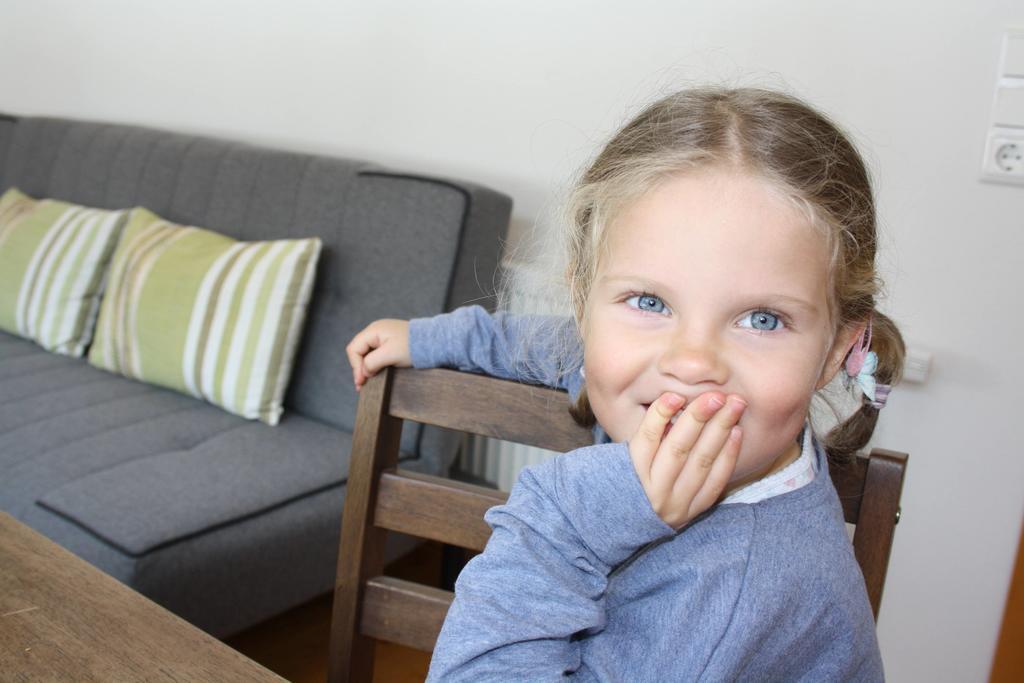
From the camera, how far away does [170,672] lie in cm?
64

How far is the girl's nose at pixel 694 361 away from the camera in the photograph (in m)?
0.69

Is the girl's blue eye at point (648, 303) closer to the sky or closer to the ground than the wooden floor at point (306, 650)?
closer to the sky

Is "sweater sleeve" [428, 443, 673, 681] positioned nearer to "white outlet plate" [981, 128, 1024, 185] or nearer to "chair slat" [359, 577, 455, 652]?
"chair slat" [359, 577, 455, 652]

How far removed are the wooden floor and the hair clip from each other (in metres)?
1.33

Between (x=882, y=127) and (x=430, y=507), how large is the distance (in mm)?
1175

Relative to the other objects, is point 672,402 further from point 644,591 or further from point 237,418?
point 237,418

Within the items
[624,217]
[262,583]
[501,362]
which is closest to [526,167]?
[262,583]

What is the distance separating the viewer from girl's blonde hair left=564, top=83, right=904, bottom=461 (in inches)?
30.0

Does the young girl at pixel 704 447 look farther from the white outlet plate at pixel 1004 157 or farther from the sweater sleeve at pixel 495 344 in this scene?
the white outlet plate at pixel 1004 157

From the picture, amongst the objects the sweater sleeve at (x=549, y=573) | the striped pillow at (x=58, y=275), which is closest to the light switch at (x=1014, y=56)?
the sweater sleeve at (x=549, y=573)

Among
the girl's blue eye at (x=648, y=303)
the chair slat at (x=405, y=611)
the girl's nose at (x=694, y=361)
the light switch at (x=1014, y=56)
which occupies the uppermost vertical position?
the light switch at (x=1014, y=56)

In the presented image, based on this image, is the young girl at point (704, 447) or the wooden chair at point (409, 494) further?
the wooden chair at point (409, 494)

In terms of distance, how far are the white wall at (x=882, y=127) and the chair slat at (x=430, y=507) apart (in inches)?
25.9

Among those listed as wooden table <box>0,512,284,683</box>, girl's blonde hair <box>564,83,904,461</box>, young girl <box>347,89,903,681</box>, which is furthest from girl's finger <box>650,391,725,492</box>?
wooden table <box>0,512,284,683</box>
